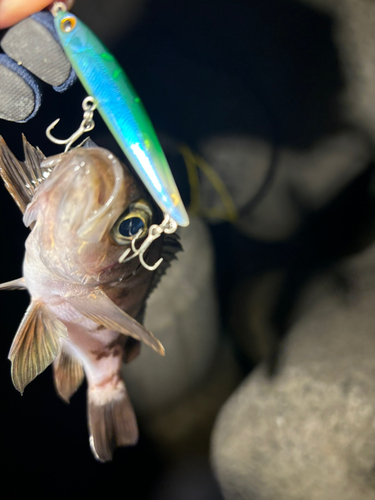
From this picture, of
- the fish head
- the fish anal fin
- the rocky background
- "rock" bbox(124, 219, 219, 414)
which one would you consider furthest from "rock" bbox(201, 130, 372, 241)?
the fish head

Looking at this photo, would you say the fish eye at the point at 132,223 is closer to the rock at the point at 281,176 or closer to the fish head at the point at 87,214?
the fish head at the point at 87,214

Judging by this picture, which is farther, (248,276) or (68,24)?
(248,276)

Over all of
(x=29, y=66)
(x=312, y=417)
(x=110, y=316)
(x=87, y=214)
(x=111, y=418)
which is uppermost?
(x=29, y=66)

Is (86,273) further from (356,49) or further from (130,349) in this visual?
(356,49)

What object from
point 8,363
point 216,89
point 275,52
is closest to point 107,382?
point 8,363

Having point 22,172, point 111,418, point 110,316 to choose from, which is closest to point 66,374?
point 111,418

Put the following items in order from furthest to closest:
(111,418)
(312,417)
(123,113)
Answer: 1. (312,417)
2. (111,418)
3. (123,113)

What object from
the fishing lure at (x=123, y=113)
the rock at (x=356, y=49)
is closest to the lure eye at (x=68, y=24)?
the fishing lure at (x=123, y=113)

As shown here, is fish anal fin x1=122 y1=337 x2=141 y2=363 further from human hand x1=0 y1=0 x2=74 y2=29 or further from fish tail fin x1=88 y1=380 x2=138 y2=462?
human hand x1=0 y1=0 x2=74 y2=29
